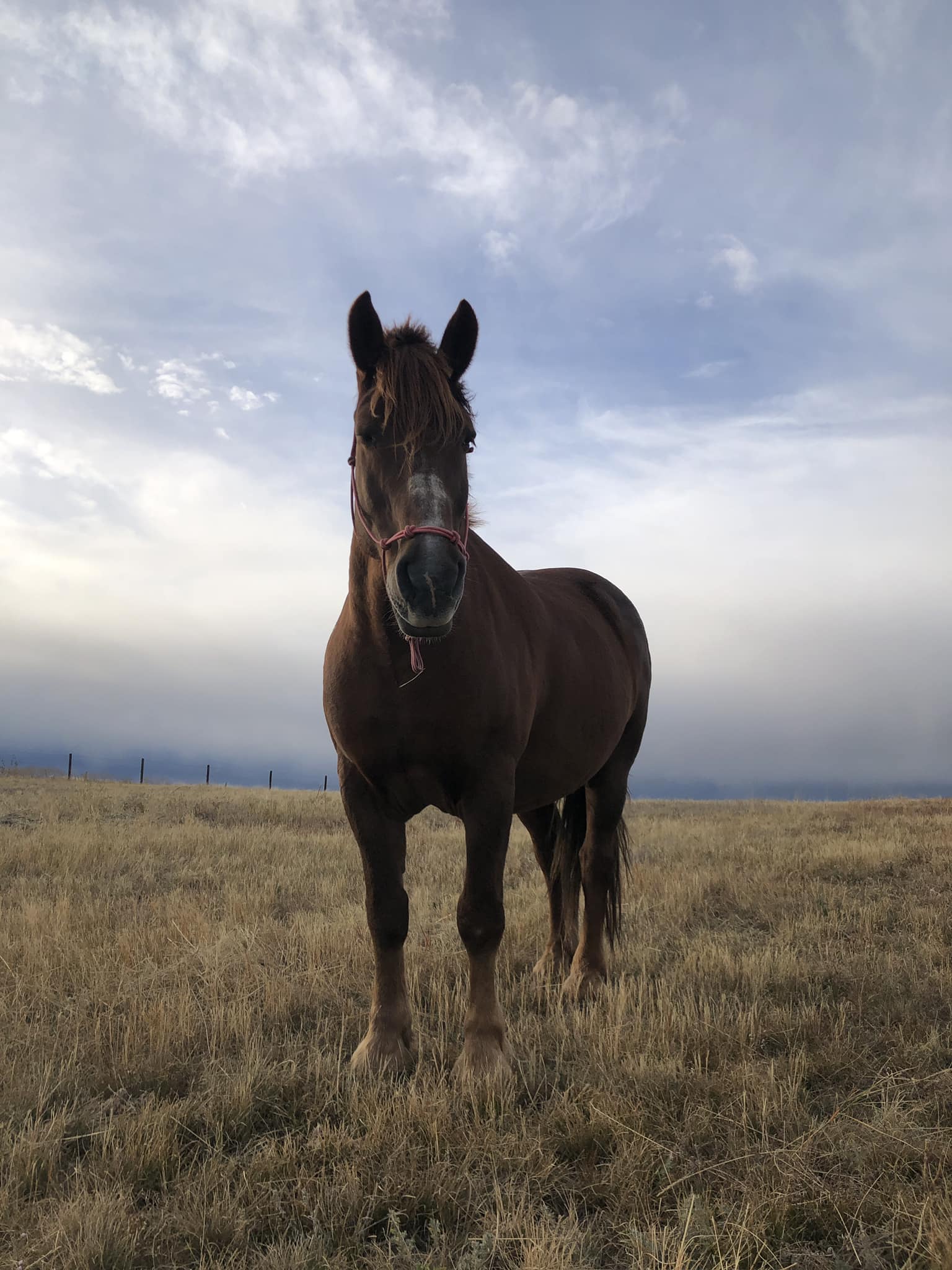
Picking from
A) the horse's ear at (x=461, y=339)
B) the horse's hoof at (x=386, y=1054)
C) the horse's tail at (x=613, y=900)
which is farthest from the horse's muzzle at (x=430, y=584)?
the horse's tail at (x=613, y=900)

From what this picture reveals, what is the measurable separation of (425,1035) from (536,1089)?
751mm

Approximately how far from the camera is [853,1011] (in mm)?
3855

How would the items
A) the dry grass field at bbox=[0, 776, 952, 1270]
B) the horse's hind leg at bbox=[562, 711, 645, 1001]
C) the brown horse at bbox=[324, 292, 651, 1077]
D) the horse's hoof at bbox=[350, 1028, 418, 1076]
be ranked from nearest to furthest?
the dry grass field at bbox=[0, 776, 952, 1270] → the brown horse at bbox=[324, 292, 651, 1077] → the horse's hoof at bbox=[350, 1028, 418, 1076] → the horse's hind leg at bbox=[562, 711, 645, 1001]

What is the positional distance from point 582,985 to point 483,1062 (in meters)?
1.50

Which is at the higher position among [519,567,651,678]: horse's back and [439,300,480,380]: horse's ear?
[439,300,480,380]: horse's ear

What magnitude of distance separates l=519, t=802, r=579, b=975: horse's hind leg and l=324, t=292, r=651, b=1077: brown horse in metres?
1.45

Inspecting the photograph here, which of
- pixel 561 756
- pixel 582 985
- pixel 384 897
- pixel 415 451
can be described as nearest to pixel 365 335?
pixel 415 451

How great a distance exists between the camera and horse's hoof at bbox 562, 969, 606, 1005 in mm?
4395

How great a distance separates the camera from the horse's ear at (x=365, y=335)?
3270 millimetres

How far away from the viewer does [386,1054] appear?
340 cm

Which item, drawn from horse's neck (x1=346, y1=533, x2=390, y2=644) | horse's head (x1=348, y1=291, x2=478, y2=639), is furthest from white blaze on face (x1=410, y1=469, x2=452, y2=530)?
horse's neck (x1=346, y1=533, x2=390, y2=644)

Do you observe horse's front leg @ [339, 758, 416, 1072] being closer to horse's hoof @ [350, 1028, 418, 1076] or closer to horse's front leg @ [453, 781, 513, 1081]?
horse's hoof @ [350, 1028, 418, 1076]

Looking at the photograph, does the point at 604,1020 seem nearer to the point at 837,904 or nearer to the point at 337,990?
the point at 337,990

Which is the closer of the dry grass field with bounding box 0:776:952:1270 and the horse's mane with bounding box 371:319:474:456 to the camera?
the dry grass field with bounding box 0:776:952:1270
